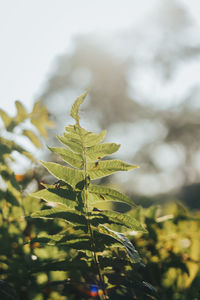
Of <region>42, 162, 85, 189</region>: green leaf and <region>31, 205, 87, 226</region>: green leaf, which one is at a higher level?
<region>42, 162, 85, 189</region>: green leaf

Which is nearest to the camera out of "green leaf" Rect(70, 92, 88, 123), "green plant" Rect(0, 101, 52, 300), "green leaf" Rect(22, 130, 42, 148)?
"green leaf" Rect(70, 92, 88, 123)

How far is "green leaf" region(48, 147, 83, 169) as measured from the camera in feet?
1.65

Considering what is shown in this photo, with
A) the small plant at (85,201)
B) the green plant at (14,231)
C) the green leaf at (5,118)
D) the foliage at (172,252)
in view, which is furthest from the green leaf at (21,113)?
the small plant at (85,201)

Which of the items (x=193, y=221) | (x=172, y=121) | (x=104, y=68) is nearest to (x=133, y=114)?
(x=172, y=121)

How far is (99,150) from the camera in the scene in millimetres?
508

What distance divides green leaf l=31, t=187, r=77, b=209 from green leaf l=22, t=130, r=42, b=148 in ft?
2.06

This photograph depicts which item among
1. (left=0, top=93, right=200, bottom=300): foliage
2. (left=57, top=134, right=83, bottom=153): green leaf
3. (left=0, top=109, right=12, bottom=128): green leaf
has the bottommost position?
(left=0, top=93, right=200, bottom=300): foliage

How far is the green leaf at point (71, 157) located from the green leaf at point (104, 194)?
4cm

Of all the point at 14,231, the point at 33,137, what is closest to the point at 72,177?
the point at 14,231

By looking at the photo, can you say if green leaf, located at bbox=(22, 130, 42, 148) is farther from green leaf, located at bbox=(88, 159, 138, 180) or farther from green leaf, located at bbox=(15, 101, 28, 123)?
green leaf, located at bbox=(88, 159, 138, 180)

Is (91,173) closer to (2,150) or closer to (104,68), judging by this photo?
(2,150)

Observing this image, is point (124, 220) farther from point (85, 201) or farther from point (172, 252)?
point (172, 252)

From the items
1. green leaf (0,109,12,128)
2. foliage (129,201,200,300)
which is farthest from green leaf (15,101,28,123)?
foliage (129,201,200,300)

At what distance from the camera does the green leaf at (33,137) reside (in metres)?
1.08
